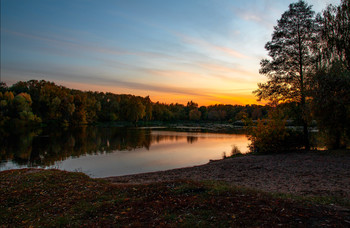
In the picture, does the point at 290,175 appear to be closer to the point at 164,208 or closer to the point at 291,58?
the point at 164,208

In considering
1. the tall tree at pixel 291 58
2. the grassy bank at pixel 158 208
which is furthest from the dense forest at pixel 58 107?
the grassy bank at pixel 158 208

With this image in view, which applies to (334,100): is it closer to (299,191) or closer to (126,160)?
(299,191)

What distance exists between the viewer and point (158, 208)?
668 centimetres

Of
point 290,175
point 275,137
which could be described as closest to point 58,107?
point 275,137

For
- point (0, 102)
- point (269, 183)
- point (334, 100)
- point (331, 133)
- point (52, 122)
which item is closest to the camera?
point (269, 183)

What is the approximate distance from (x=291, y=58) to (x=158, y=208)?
1944 cm

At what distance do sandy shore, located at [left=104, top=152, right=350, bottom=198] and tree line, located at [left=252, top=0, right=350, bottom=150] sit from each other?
368 centimetres

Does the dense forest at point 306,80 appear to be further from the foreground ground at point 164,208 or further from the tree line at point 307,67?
the foreground ground at point 164,208

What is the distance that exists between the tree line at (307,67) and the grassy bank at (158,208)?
44.3 feet

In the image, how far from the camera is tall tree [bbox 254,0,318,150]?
66.3 feet

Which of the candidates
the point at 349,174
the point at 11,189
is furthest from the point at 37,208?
the point at 349,174

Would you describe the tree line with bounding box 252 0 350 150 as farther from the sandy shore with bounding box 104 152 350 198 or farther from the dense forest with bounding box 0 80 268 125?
the dense forest with bounding box 0 80 268 125

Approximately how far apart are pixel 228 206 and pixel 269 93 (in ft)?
56.5

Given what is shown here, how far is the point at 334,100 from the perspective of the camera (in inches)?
648
